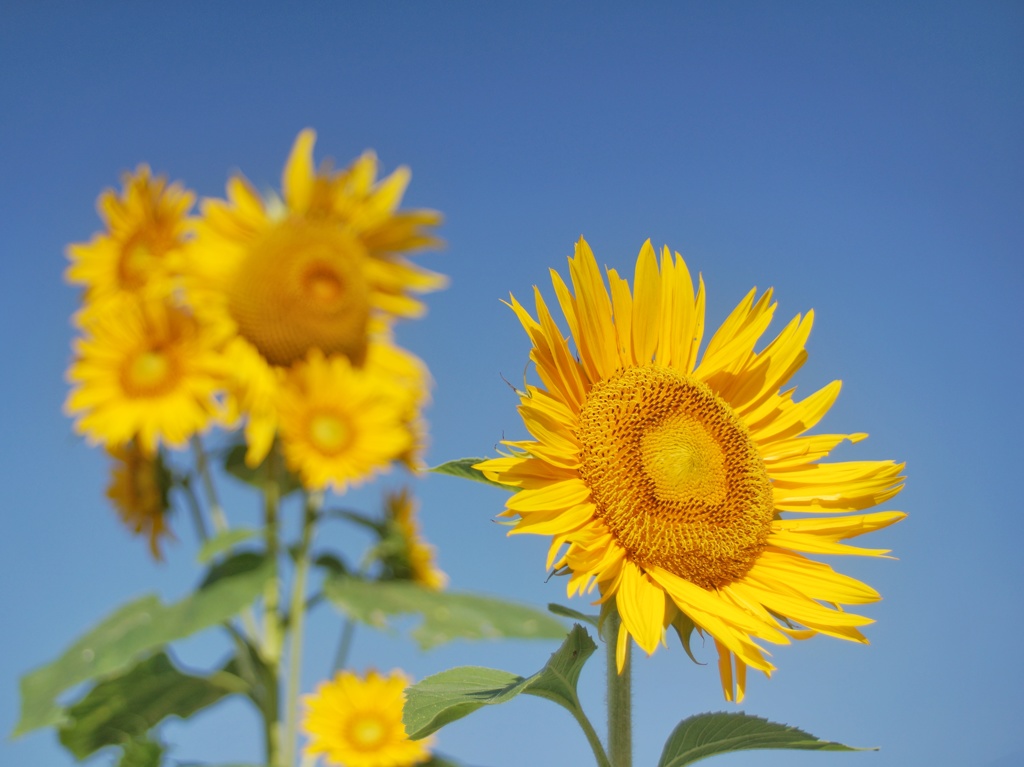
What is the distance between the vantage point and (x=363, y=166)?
3.92 metres

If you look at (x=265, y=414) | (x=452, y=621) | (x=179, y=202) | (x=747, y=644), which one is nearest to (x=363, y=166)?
(x=179, y=202)

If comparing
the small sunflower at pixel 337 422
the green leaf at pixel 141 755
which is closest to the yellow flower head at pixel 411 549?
the small sunflower at pixel 337 422

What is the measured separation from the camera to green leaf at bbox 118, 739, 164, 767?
6.37 ft

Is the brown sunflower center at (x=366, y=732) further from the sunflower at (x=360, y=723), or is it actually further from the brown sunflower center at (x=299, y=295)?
the brown sunflower center at (x=299, y=295)

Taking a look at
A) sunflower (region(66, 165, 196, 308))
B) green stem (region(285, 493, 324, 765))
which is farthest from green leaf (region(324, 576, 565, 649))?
sunflower (region(66, 165, 196, 308))

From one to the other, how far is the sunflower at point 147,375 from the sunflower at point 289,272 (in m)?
0.10

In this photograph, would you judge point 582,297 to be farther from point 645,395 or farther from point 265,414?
point 265,414

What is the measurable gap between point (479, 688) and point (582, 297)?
17.9 inches

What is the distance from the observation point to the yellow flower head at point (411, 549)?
3.76 m

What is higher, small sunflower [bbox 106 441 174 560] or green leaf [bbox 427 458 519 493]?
small sunflower [bbox 106 441 174 560]

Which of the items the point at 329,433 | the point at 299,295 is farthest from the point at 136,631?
the point at 299,295

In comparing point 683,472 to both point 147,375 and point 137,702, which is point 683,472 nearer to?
point 137,702

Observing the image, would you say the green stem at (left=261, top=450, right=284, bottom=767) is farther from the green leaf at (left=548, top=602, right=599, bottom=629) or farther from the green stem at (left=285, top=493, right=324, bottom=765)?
the green leaf at (left=548, top=602, right=599, bottom=629)

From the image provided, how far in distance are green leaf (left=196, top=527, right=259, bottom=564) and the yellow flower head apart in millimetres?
832
